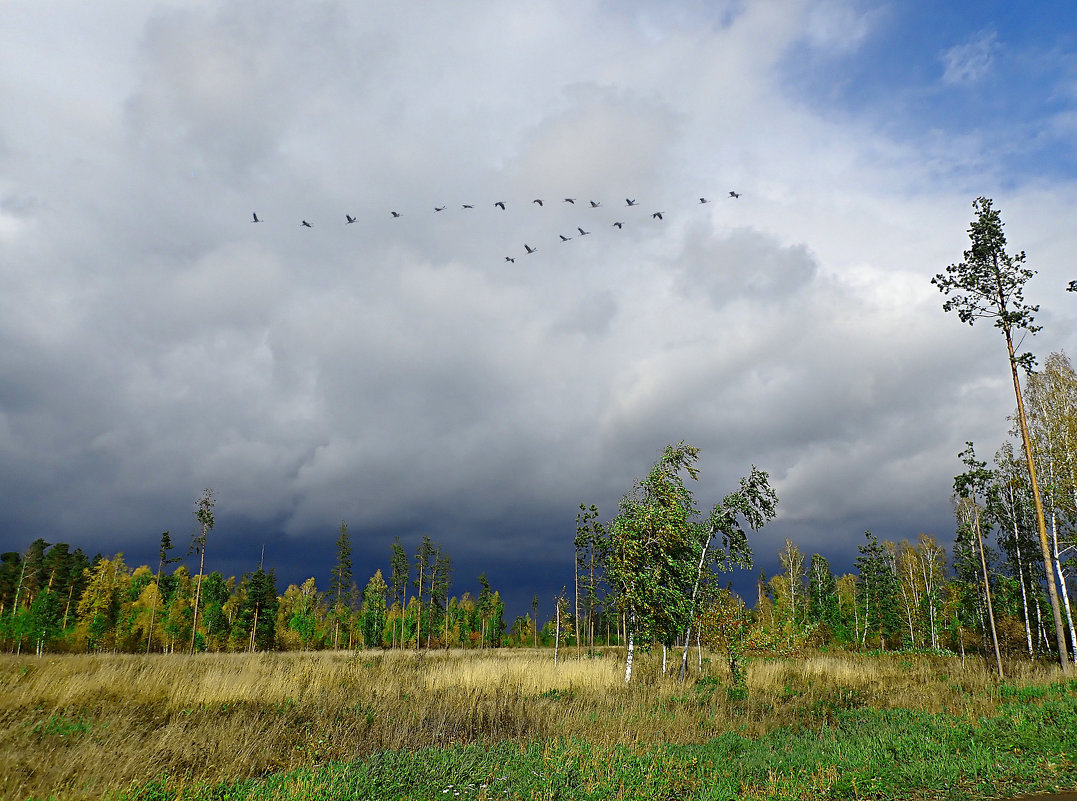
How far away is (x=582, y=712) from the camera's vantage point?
1400 cm

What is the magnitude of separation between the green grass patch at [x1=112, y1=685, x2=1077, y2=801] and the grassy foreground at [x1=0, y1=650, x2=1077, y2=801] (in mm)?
41

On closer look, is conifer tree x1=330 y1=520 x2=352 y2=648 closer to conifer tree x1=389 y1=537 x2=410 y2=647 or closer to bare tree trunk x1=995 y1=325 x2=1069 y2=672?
conifer tree x1=389 y1=537 x2=410 y2=647

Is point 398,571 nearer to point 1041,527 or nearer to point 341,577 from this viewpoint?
point 341,577

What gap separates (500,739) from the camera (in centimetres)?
1187

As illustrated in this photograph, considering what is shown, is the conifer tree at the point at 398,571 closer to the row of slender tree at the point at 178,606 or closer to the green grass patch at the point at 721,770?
the row of slender tree at the point at 178,606

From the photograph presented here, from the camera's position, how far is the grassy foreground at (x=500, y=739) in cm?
856

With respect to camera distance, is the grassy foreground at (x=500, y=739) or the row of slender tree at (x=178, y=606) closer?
the grassy foreground at (x=500, y=739)

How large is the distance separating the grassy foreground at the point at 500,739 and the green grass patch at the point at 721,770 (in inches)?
1.6

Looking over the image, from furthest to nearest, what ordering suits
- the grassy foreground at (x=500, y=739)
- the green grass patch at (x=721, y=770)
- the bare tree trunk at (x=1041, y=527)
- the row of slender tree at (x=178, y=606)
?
the row of slender tree at (x=178, y=606) → the bare tree trunk at (x=1041, y=527) → the grassy foreground at (x=500, y=739) → the green grass patch at (x=721, y=770)

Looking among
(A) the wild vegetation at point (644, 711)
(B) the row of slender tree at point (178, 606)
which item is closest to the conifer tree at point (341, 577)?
(B) the row of slender tree at point (178, 606)

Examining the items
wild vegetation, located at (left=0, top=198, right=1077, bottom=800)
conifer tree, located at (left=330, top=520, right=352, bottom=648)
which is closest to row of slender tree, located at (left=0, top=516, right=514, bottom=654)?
conifer tree, located at (left=330, top=520, right=352, bottom=648)

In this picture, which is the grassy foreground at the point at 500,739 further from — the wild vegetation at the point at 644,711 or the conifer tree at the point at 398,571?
the conifer tree at the point at 398,571

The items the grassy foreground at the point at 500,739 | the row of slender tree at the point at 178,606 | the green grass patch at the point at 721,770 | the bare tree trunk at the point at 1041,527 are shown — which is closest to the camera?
the green grass patch at the point at 721,770

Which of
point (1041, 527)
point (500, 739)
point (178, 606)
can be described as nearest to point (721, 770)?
point (500, 739)
